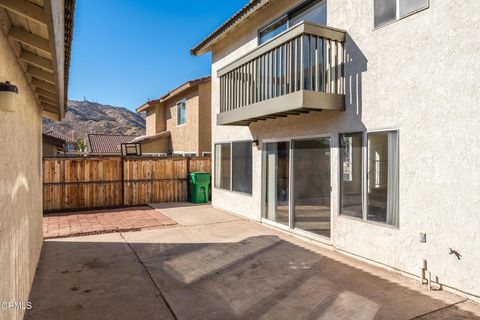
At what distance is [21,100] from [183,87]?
12679 mm

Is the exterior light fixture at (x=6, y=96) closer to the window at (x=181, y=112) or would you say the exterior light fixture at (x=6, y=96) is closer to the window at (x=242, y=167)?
the window at (x=242, y=167)

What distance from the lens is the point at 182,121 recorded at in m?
18.1

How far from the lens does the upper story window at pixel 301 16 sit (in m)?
7.21

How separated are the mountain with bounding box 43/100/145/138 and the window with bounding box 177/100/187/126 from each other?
5776 cm

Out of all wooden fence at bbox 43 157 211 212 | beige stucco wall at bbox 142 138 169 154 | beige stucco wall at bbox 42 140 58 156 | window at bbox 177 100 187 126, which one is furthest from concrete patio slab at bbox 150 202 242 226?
beige stucco wall at bbox 42 140 58 156

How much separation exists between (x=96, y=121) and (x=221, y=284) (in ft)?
301

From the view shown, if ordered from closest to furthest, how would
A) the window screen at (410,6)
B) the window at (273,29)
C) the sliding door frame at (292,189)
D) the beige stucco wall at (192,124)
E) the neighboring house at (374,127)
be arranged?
the neighboring house at (374,127) < the window screen at (410,6) < the sliding door frame at (292,189) < the window at (273,29) < the beige stucco wall at (192,124)

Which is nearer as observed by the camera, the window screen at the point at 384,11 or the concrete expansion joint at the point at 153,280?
the concrete expansion joint at the point at 153,280

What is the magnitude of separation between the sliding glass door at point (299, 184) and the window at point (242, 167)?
936mm

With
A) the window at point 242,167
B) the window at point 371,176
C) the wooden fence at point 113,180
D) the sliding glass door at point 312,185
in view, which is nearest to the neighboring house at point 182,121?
the wooden fence at point 113,180

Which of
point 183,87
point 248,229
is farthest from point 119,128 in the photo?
point 248,229

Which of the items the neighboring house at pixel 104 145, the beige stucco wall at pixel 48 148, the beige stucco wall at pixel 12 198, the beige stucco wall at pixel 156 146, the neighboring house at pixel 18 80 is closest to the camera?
the neighboring house at pixel 18 80

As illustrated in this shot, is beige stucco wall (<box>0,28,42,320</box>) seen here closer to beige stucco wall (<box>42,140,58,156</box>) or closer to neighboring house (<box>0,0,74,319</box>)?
neighboring house (<box>0,0,74,319</box>)

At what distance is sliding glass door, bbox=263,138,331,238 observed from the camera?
6.97 meters
